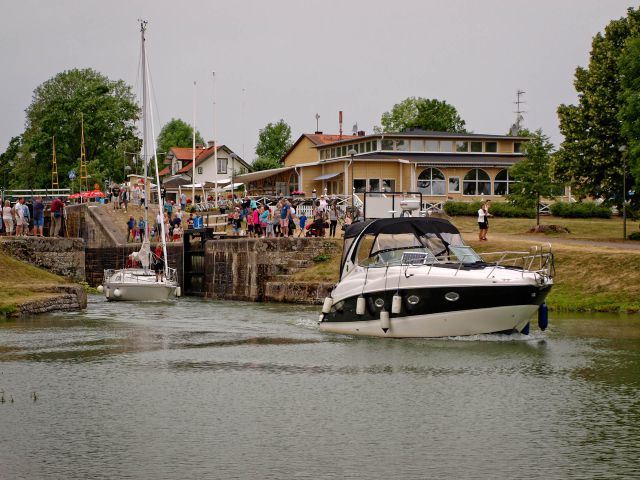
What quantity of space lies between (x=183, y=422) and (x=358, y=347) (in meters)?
9.87

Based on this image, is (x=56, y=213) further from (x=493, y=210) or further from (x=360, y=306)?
(x=360, y=306)

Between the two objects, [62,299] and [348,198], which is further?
[348,198]

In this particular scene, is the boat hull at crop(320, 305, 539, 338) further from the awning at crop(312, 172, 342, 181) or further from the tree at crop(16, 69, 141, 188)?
the tree at crop(16, 69, 141, 188)

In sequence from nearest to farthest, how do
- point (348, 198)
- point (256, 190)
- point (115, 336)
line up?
point (115, 336) → point (348, 198) → point (256, 190)

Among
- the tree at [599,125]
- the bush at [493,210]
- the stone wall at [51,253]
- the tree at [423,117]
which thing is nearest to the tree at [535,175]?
the bush at [493,210]

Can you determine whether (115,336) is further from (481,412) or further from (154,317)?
(481,412)

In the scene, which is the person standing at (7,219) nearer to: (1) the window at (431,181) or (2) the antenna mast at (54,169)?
(1) the window at (431,181)

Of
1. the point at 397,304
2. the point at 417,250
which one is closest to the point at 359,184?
the point at 417,250

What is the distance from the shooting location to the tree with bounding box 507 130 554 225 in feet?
196

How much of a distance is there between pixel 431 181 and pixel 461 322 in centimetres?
4725

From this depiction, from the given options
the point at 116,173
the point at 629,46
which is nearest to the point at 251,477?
the point at 629,46

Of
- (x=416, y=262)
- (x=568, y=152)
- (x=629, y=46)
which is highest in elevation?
(x=629, y=46)

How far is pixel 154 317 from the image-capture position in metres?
39.4

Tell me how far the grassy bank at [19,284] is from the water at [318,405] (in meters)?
4.34
